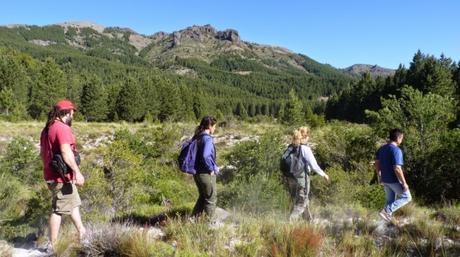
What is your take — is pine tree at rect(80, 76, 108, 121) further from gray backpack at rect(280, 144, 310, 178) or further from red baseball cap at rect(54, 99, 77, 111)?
red baseball cap at rect(54, 99, 77, 111)

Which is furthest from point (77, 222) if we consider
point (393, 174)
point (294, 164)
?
point (393, 174)

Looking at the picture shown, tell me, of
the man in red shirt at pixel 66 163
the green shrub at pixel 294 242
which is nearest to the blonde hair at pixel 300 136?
the green shrub at pixel 294 242

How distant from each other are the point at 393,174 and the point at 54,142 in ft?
17.8

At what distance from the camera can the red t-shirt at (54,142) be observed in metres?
4.95

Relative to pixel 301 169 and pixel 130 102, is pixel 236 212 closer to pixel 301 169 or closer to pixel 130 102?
pixel 301 169

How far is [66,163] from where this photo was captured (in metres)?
4.93

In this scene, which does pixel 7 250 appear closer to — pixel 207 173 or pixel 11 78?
pixel 207 173

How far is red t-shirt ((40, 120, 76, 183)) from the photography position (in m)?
4.95

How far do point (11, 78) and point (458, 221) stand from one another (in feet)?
187

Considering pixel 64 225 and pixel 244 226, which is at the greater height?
pixel 244 226

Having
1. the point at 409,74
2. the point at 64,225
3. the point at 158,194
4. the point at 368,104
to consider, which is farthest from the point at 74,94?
the point at 64,225

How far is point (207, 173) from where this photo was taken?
5.95 meters

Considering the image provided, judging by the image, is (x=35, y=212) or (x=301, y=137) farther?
(x=35, y=212)

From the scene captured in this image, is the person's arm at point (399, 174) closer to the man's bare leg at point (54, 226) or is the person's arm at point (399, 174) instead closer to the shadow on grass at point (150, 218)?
the shadow on grass at point (150, 218)
